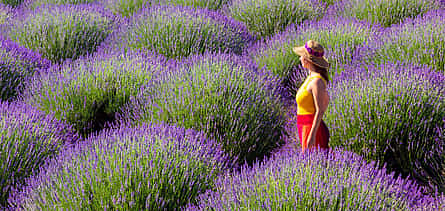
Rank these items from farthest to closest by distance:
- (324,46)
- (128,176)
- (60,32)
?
(60,32) → (324,46) → (128,176)

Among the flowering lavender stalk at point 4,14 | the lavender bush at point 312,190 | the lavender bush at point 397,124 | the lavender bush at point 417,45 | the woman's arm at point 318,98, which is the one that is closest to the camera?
the lavender bush at point 312,190

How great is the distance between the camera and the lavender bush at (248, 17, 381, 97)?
4359 millimetres

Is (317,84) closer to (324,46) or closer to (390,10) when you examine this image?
(324,46)

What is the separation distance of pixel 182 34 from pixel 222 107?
1550 mm

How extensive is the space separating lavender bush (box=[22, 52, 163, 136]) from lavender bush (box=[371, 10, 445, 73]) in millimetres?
2071

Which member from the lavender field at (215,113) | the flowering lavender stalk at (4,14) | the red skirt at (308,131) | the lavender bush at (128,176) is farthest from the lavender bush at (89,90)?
the flowering lavender stalk at (4,14)

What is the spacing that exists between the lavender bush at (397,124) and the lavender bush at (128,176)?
3.42ft

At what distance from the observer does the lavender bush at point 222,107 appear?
3.36 m

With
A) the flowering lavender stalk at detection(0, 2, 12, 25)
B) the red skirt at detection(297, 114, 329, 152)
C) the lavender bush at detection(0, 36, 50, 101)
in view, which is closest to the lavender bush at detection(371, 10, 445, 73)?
the red skirt at detection(297, 114, 329, 152)

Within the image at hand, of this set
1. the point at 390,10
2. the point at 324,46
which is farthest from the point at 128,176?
the point at 390,10

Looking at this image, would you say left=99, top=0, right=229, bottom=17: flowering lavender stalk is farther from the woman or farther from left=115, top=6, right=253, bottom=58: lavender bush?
the woman

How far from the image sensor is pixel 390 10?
5453 mm

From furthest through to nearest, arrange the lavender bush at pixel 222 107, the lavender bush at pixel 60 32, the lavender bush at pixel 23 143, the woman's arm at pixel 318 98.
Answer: the lavender bush at pixel 60 32 < the lavender bush at pixel 222 107 < the lavender bush at pixel 23 143 < the woman's arm at pixel 318 98

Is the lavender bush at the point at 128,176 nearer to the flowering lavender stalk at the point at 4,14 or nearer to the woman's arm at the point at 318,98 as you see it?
the woman's arm at the point at 318,98
